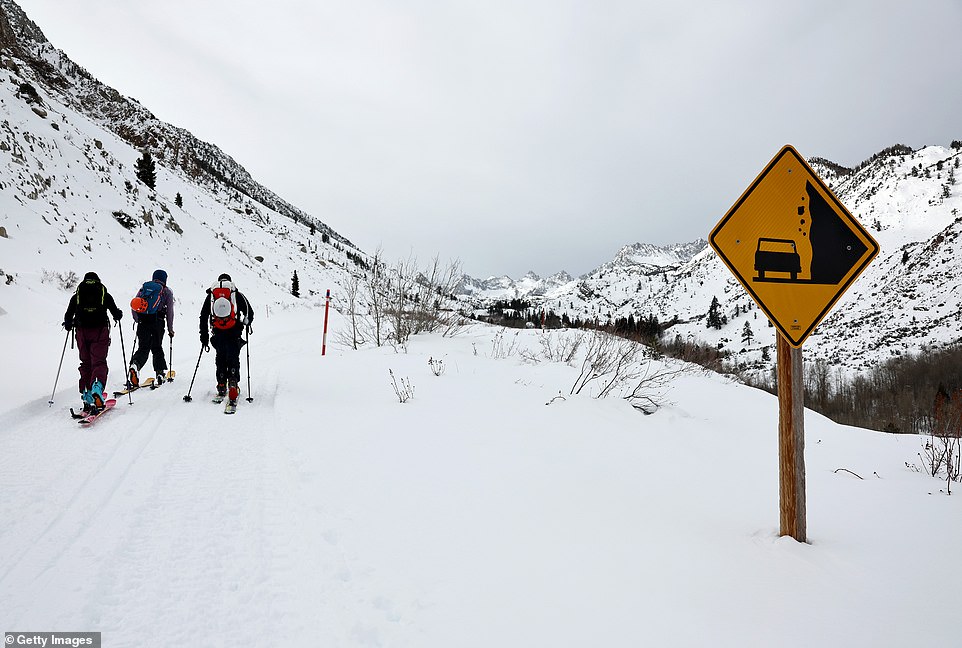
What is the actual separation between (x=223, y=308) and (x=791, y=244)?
7017 millimetres

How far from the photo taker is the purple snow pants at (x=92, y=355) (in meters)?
5.43

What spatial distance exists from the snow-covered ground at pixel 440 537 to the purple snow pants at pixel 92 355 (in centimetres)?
50

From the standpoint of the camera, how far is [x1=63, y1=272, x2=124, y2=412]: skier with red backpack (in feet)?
17.8

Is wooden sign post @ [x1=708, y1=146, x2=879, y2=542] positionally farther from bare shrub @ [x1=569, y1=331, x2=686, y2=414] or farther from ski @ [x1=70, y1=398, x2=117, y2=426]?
ski @ [x1=70, y1=398, x2=117, y2=426]

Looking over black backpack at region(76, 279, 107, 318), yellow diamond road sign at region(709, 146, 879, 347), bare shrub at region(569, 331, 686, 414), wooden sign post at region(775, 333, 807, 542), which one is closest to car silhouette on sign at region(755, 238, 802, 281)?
yellow diamond road sign at region(709, 146, 879, 347)

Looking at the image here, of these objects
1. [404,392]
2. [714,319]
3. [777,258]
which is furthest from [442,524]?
[714,319]

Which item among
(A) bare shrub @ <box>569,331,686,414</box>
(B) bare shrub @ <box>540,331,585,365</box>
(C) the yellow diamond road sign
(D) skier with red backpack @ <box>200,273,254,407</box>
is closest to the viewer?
(C) the yellow diamond road sign

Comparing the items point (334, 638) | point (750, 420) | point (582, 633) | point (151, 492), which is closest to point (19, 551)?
point (151, 492)

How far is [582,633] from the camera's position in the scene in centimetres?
189

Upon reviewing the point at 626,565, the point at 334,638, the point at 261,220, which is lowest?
the point at 334,638

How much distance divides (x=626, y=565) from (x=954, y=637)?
1.33 metres

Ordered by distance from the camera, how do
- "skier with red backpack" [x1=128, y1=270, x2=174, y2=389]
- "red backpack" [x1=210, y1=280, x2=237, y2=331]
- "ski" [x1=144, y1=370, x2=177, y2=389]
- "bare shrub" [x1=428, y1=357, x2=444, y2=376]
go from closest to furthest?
"red backpack" [x1=210, y1=280, x2=237, y2=331]
"ski" [x1=144, y1=370, x2=177, y2=389]
"skier with red backpack" [x1=128, y1=270, x2=174, y2=389]
"bare shrub" [x1=428, y1=357, x2=444, y2=376]

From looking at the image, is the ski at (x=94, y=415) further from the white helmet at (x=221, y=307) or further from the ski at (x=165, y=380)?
the white helmet at (x=221, y=307)

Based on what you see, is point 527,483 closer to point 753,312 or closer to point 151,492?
point 151,492
